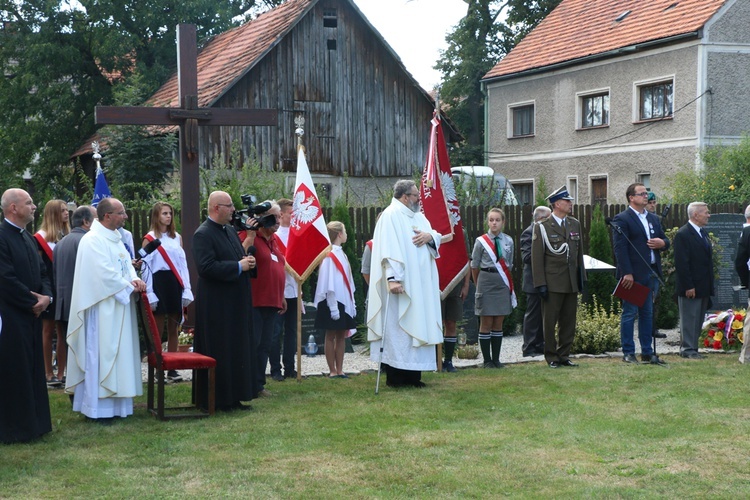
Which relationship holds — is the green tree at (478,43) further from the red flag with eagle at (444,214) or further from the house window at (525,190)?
the red flag with eagle at (444,214)

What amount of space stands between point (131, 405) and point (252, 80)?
64.3ft

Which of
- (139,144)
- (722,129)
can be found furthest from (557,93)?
(139,144)

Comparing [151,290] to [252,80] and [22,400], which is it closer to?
[22,400]

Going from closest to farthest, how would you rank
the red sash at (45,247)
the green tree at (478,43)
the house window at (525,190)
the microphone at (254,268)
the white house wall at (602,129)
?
the microphone at (254,268) → the red sash at (45,247) → the white house wall at (602,129) → the house window at (525,190) → the green tree at (478,43)

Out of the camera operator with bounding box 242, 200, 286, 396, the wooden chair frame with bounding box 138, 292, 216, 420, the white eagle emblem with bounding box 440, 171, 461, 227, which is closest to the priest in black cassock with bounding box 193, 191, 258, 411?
the wooden chair frame with bounding box 138, 292, 216, 420

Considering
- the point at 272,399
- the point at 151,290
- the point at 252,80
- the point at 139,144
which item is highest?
the point at 252,80

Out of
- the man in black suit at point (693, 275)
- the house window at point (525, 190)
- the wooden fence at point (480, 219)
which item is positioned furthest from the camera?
the house window at point (525, 190)

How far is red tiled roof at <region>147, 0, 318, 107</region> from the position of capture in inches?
1072

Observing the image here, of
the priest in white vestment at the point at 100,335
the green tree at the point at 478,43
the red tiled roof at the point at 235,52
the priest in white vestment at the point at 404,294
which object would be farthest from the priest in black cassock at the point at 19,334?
the green tree at the point at 478,43

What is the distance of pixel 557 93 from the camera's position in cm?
3266

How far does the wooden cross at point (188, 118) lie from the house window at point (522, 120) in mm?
23337

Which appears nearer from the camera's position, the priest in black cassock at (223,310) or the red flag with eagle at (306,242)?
the priest in black cassock at (223,310)

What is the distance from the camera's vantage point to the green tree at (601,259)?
16.9 m

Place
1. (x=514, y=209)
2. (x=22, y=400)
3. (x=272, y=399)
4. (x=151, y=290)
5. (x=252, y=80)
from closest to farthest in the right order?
(x=22, y=400) → (x=272, y=399) → (x=151, y=290) → (x=514, y=209) → (x=252, y=80)
